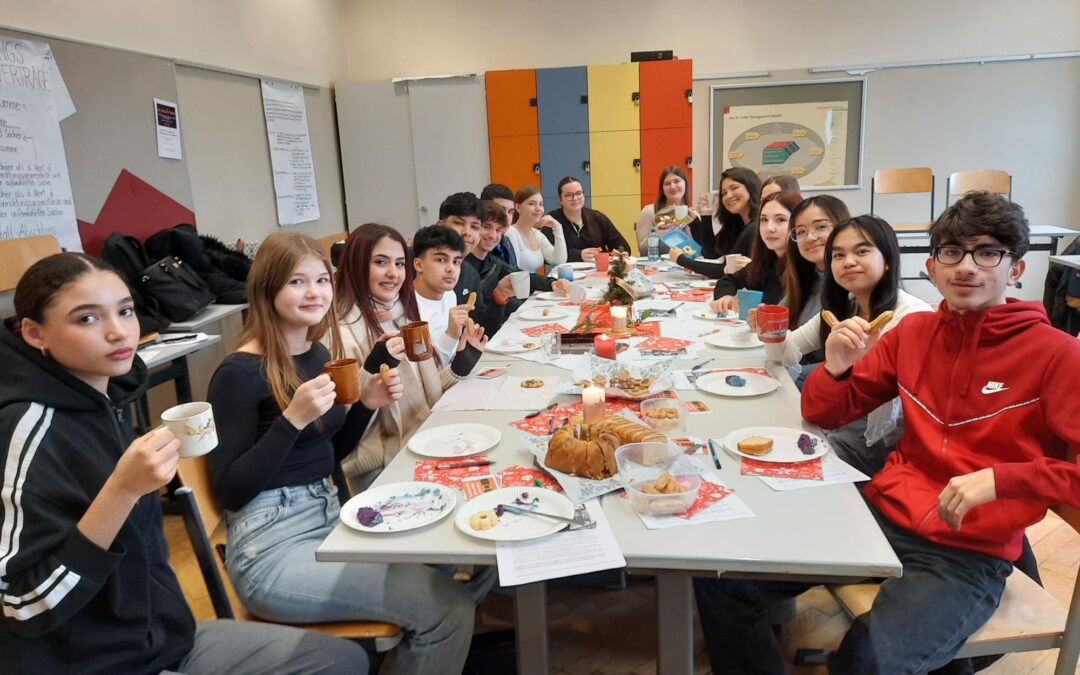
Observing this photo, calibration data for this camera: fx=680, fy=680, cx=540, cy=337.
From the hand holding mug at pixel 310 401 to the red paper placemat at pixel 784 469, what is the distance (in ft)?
3.06

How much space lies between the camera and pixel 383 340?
200 cm

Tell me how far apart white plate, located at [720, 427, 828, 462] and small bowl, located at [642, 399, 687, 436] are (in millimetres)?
122

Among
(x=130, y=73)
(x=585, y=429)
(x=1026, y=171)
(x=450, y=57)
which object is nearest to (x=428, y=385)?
(x=585, y=429)

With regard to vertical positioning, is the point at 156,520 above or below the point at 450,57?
below

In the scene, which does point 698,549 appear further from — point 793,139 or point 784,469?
point 793,139

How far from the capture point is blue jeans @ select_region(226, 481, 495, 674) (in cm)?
148

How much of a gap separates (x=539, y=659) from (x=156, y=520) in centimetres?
82

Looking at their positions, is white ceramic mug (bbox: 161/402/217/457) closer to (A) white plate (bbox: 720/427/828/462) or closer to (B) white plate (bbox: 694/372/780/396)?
(A) white plate (bbox: 720/427/828/462)

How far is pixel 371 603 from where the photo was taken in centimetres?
148

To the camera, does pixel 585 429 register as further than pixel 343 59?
No

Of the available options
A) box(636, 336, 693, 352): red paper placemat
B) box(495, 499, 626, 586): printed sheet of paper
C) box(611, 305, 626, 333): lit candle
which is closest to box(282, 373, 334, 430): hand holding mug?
box(495, 499, 626, 586): printed sheet of paper

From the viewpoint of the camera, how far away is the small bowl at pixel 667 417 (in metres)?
1.71

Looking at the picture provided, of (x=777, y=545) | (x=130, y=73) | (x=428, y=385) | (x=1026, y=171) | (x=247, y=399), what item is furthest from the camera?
(x=1026, y=171)

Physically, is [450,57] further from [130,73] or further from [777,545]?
[777,545]
